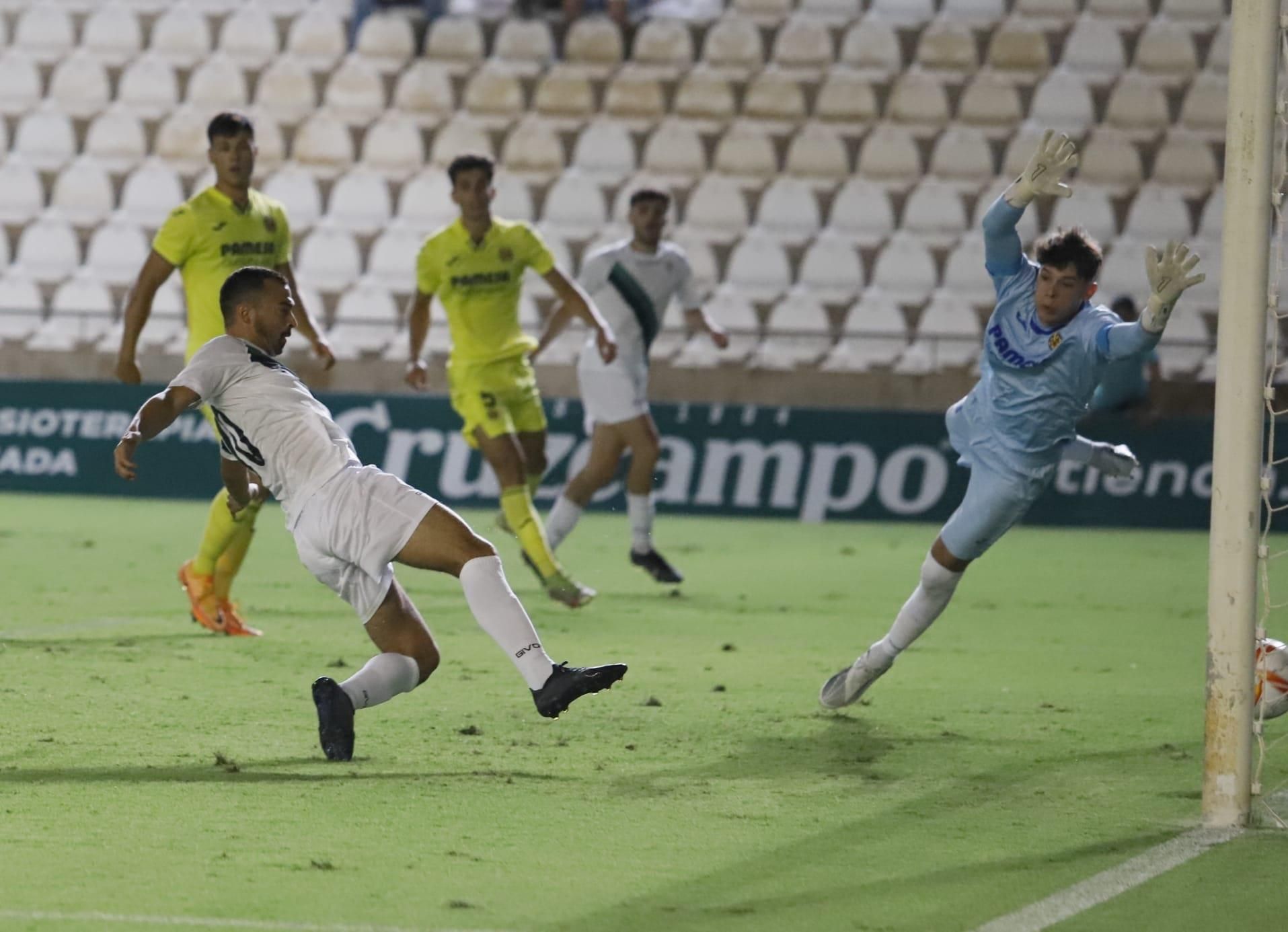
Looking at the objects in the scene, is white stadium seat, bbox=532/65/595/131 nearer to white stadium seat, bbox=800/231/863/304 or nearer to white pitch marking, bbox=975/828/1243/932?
white stadium seat, bbox=800/231/863/304

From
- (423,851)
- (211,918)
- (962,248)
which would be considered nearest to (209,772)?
(423,851)

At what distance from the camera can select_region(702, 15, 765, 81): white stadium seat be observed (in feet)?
58.5

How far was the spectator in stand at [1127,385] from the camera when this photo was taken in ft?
48.3

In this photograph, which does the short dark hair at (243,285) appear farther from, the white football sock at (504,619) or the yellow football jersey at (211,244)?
the yellow football jersey at (211,244)

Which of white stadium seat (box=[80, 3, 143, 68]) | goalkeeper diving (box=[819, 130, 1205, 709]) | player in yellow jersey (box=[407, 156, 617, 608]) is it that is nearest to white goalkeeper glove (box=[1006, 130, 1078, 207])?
goalkeeper diving (box=[819, 130, 1205, 709])

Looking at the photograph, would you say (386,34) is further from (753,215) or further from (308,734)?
(308,734)

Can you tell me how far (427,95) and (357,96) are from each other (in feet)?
2.35

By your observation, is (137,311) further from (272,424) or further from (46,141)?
(46,141)

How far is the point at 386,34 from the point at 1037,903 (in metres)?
15.8

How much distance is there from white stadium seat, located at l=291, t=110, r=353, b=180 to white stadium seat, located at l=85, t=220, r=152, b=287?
170 centimetres

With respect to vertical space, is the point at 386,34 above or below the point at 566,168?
above

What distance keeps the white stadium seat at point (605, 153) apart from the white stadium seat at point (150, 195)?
388 cm

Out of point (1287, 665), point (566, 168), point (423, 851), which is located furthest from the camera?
point (566, 168)

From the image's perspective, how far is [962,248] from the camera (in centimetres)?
1641
